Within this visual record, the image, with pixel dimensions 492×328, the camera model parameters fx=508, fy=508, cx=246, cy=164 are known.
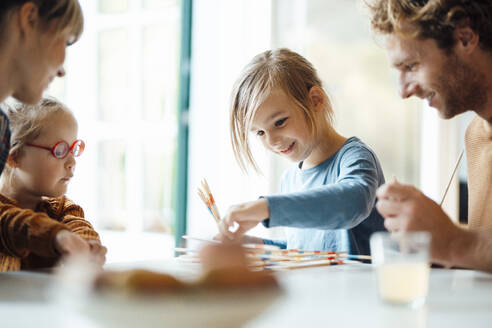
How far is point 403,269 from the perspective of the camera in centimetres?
77

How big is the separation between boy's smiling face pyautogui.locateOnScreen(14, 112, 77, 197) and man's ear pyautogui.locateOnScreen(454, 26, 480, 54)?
1.20 meters

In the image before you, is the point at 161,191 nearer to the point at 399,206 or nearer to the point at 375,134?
the point at 375,134

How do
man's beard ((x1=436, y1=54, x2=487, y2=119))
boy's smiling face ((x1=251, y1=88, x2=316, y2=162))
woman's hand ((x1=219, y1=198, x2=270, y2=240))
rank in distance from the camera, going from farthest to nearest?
boy's smiling face ((x1=251, y1=88, x2=316, y2=162))
man's beard ((x1=436, y1=54, x2=487, y2=119))
woman's hand ((x1=219, y1=198, x2=270, y2=240))

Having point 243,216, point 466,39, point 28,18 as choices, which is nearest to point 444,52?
point 466,39

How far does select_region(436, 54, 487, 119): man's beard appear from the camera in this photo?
1.38m

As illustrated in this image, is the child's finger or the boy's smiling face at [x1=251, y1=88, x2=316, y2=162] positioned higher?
the boy's smiling face at [x1=251, y1=88, x2=316, y2=162]

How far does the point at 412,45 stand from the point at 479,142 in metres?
0.43

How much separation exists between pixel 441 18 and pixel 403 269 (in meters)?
0.81

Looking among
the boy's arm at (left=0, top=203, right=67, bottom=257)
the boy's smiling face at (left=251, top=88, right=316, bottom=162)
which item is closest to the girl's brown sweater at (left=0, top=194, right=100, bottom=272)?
the boy's arm at (left=0, top=203, right=67, bottom=257)

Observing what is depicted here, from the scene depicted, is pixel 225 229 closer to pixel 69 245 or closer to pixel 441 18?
pixel 69 245

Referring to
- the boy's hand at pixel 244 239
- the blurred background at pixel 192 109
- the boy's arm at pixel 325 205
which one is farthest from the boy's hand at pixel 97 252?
the blurred background at pixel 192 109

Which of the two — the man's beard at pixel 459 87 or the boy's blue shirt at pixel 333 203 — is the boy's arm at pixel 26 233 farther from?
the man's beard at pixel 459 87

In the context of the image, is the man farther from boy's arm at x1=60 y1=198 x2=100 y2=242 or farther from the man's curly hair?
boy's arm at x1=60 y1=198 x2=100 y2=242

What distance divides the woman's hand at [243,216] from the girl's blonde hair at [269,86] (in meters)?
0.58
